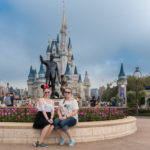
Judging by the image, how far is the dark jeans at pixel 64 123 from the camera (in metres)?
5.39

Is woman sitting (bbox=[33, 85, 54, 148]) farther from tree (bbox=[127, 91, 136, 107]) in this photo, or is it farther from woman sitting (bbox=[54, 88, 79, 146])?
tree (bbox=[127, 91, 136, 107])

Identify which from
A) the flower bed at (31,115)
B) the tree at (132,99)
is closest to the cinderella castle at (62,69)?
the tree at (132,99)

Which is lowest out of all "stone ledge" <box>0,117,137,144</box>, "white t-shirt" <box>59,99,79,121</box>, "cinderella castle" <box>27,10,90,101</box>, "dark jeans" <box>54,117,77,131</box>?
"stone ledge" <box>0,117,137,144</box>

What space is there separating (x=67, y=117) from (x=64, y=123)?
212 millimetres

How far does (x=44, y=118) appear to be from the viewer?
5.43 metres

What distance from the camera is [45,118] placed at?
5.41 m

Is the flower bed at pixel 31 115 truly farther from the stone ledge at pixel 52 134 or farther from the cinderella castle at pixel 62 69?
the cinderella castle at pixel 62 69

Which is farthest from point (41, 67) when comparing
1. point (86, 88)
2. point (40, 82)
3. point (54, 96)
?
point (54, 96)

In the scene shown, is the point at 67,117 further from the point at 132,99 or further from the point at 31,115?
the point at 132,99

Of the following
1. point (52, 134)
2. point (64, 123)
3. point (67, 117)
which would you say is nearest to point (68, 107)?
point (67, 117)

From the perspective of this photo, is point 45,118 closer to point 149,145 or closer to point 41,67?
point 149,145

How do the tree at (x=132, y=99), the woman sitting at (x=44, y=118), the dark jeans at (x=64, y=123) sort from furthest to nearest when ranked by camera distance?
the tree at (x=132, y=99)
the dark jeans at (x=64, y=123)
the woman sitting at (x=44, y=118)

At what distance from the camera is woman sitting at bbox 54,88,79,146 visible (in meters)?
5.43

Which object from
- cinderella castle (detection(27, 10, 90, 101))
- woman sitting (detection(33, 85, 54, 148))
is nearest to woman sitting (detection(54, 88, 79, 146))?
woman sitting (detection(33, 85, 54, 148))
